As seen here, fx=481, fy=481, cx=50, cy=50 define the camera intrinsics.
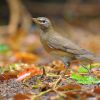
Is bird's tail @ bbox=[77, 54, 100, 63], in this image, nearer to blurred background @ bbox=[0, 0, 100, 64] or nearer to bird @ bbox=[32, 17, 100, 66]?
bird @ bbox=[32, 17, 100, 66]

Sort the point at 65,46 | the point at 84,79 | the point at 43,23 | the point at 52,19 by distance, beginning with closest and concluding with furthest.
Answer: the point at 84,79 → the point at 65,46 → the point at 43,23 → the point at 52,19

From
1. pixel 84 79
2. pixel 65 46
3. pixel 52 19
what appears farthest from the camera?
pixel 52 19

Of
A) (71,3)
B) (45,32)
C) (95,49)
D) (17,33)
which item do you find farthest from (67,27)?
(45,32)

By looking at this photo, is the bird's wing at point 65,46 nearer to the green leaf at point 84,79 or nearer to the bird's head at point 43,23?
the bird's head at point 43,23

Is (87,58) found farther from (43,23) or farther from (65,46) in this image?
(43,23)

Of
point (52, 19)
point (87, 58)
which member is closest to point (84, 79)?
point (87, 58)

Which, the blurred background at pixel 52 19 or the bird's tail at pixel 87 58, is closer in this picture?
the bird's tail at pixel 87 58

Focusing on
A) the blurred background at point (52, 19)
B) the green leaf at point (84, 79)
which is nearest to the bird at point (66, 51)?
the green leaf at point (84, 79)

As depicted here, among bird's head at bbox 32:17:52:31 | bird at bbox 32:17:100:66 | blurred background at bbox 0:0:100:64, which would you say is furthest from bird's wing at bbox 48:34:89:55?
blurred background at bbox 0:0:100:64
